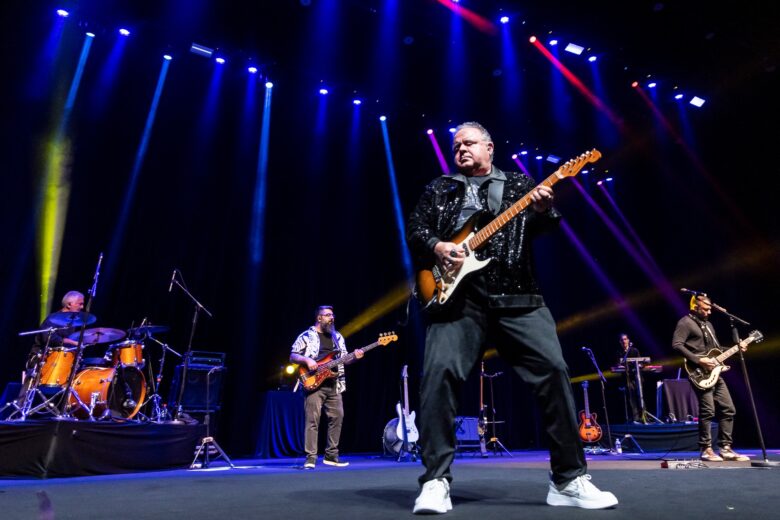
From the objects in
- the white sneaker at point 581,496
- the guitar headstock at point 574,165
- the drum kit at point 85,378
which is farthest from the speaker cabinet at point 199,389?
the guitar headstock at point 574,165

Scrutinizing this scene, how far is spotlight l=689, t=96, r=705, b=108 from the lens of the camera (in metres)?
11.3

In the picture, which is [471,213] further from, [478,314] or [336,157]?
[336,157]

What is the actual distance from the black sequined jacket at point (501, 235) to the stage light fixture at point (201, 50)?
8.53 m

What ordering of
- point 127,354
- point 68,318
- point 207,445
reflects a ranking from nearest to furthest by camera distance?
point 68,318 < point 207,445 < point 127,354

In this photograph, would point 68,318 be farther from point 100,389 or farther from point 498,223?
point 498,223

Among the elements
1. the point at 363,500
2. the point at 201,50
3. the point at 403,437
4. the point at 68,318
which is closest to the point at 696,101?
the point at 403,437

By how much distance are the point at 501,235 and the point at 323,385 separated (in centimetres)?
530

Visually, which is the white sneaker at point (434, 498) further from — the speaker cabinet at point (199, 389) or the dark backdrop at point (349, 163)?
the dark backdrop at point (349, 163)

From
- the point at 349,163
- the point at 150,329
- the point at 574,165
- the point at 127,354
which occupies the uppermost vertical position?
the point at 349,163

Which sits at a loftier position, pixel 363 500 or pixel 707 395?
pixel 707 395

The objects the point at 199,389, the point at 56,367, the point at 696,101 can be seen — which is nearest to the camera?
the point at 56,367

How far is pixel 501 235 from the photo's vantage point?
2.81 meters

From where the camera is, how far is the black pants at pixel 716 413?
21.7 ft

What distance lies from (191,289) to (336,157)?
14.8ft
